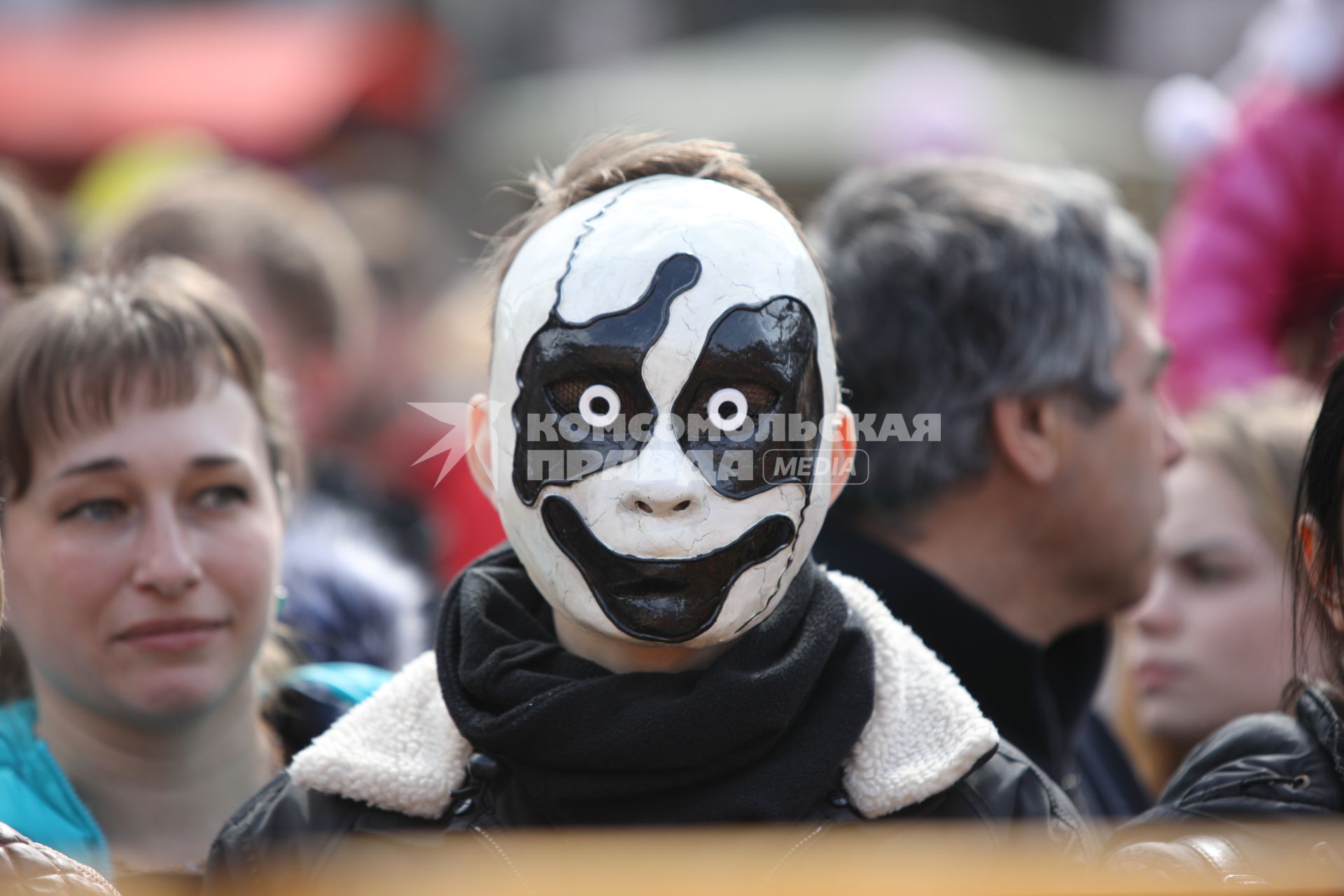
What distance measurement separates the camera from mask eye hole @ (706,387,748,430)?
1969 mm

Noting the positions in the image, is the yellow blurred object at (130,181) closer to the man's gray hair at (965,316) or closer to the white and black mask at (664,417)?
the man's gray hair at (965,316)

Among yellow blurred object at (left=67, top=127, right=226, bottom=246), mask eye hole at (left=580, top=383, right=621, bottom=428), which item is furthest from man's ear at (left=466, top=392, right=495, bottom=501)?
yellow blurred object at (left=67, top=127, right=226, bottom=246)

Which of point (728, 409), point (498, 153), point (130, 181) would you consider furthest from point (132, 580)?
point (498, 153)

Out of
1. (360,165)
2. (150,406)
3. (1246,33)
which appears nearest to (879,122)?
(360,165)

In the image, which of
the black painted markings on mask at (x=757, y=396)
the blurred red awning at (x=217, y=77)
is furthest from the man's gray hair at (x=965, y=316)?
the blurred red awning at (x=217, y=77)

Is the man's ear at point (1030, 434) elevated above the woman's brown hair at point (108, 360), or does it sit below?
below

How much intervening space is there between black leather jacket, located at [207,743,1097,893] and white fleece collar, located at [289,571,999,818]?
21 millimetres

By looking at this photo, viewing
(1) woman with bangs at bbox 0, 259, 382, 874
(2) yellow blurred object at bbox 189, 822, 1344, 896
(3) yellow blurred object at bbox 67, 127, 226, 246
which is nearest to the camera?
(2) yellow blurred object at bbox 189, 822, 1344, 896

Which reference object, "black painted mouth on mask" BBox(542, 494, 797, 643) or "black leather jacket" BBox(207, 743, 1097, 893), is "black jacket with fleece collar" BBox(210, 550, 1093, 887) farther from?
"black painted mouth on mask" BBox(542, 494, 797, 643)

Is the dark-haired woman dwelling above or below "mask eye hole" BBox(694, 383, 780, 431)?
below

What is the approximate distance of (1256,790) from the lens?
79.2 inches

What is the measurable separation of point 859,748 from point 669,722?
277 mm

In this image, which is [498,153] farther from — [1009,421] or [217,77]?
[1009,421]

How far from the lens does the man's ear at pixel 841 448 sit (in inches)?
82.9
